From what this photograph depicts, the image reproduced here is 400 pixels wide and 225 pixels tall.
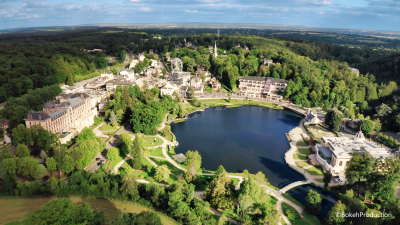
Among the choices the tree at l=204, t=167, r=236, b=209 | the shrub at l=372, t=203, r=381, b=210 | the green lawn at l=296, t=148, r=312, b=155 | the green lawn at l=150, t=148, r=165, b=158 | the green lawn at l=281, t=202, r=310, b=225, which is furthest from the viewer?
the green lawn at l=296, t=148, r=312, b=155

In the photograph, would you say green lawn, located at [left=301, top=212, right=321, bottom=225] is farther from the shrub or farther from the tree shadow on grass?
the tree shadow on grass

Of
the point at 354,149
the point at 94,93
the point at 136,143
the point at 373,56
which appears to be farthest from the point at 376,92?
the point at 94,93

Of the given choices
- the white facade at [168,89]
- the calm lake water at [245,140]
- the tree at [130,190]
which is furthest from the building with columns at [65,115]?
the tree at [130,190]

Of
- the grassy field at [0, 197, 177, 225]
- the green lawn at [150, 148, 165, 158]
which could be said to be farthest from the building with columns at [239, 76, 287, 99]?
the grassy field at [0, 197, 177, 225]

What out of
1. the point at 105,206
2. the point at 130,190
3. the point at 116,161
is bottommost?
the point at 105,206

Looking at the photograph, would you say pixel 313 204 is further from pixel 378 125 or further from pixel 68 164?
pixel 378 125

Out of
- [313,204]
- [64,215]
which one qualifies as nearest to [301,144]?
[313,204]
